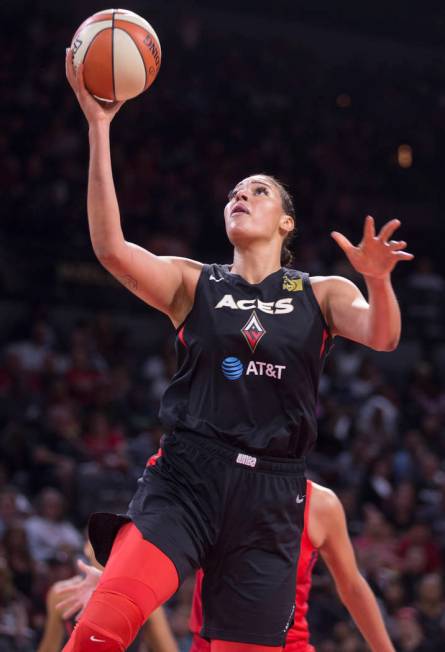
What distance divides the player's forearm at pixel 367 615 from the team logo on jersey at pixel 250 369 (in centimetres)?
124

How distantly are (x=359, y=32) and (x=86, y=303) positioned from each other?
965 cm

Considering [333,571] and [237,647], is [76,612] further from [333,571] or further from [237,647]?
[237,647]

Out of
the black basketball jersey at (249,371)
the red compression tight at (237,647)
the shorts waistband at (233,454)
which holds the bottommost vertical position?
the red compression tight at (237,647)

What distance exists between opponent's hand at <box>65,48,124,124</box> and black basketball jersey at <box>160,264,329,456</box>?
785 millimetres

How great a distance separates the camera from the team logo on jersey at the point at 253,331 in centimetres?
427

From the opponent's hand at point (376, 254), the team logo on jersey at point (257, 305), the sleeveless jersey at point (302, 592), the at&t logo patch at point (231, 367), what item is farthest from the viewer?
the sleeveless jersey at point (302, 592)

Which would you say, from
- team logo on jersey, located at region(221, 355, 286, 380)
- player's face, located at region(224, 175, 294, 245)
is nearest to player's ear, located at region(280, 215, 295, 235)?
player's face, located at region(224, 175, 294, 245)

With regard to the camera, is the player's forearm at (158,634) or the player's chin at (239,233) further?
the player's forearm at (158,634)

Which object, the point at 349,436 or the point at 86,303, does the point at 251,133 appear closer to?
the point at 86,303

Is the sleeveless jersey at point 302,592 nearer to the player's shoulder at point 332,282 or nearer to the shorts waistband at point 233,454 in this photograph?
the shorts waistband at point 233,454

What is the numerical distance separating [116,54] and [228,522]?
1853 mm

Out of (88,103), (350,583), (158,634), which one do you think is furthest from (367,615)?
(88,103)

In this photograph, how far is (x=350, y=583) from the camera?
493 centimetres

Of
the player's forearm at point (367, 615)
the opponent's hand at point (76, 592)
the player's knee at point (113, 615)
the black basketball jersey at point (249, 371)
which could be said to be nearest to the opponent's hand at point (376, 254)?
the black basketball jersey at point (249, 371)
